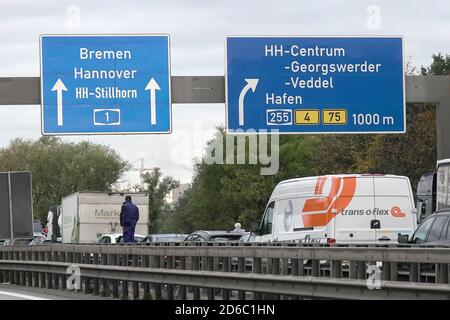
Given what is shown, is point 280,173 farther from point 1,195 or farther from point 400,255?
point 400,255

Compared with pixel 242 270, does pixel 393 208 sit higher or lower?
higher

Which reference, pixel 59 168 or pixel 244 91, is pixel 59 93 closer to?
pixel 244 91

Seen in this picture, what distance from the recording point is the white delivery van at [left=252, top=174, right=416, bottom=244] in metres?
23.9

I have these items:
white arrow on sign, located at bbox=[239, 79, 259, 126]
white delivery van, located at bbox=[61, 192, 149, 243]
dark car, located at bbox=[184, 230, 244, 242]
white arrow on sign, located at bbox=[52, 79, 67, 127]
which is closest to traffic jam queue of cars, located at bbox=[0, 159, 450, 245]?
white arrow on sign, located at bbox=[239, 79, 259, 126]

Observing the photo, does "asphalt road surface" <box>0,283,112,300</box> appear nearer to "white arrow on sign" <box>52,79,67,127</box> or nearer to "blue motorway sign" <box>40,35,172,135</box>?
"blue motorway sign" <box>40,35,172,135</box>

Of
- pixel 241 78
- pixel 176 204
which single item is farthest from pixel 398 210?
pixel 176 204

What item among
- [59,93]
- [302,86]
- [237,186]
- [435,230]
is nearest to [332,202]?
[302,86]

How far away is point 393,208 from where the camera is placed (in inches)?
955

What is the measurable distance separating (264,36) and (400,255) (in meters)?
11.4

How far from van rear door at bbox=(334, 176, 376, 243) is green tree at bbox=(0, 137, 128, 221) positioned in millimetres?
100530

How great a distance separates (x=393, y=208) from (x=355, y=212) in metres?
0.90

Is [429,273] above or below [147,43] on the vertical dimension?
below

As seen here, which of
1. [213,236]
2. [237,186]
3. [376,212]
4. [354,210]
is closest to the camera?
[354,210]

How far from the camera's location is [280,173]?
10444cm
